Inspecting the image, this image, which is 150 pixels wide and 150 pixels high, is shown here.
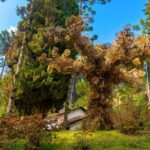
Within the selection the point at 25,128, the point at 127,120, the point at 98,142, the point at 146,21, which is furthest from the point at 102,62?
the point at 146,21

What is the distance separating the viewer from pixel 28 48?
1883cm

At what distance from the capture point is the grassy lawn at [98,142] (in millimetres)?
11469

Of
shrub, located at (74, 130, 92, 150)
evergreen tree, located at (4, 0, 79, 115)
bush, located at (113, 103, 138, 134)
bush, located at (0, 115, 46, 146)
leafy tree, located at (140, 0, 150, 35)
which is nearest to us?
bush, located at (0, 115, 46, 146)

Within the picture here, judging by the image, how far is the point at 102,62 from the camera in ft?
49.1

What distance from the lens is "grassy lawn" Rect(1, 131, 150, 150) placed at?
11.5 meters

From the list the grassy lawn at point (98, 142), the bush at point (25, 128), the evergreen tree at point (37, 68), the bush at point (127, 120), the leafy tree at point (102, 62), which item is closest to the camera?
the bush at point (25, 128)

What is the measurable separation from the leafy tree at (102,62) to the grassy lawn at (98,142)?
1.70 m

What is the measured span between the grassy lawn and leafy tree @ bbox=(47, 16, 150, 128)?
1705mm

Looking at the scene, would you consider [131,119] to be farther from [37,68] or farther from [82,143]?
[37,68]

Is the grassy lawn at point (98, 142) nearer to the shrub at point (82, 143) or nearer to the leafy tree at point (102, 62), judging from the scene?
the shrub at point (82, 143)

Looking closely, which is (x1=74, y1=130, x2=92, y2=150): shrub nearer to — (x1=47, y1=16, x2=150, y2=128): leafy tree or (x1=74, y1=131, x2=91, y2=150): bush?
(x1=74, y1=131, x2=91, y2=150): bush

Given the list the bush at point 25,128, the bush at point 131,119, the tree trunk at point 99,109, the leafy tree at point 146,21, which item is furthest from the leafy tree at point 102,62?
the leafy tree at point 146,21

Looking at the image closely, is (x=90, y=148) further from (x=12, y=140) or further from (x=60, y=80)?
(x=60, y=80)

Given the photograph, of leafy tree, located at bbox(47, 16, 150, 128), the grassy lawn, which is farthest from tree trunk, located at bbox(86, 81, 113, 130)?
the grassy lawn
